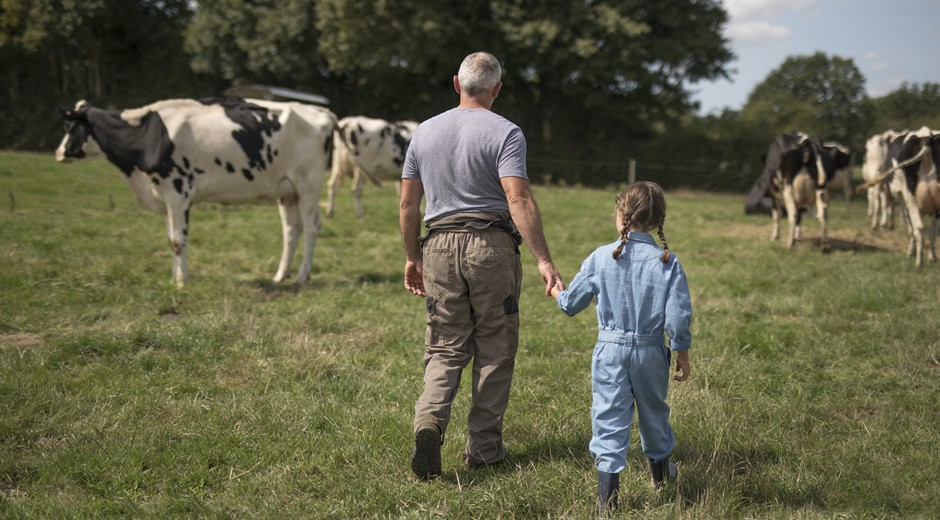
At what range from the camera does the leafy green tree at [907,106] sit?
109 ft

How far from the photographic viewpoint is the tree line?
28.1 m

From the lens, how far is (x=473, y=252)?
4.00 meters

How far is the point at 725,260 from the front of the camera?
38.0 feet

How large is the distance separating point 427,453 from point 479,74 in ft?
6.46

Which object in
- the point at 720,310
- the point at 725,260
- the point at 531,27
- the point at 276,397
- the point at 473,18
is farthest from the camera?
the point at 473,18

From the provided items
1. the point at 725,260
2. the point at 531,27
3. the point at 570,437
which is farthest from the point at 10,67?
the point at 570,437

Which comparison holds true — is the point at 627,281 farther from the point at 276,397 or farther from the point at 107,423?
the point at 107,423

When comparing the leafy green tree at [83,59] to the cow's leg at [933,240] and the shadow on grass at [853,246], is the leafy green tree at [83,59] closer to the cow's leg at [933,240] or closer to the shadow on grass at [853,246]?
the shadow on grass at [853,246]

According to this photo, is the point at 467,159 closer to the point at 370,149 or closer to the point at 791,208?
the point at 791,208

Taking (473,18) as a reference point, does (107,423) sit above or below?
below

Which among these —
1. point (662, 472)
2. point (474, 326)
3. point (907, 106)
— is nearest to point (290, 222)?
point (474, 326)

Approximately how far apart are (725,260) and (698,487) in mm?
8220

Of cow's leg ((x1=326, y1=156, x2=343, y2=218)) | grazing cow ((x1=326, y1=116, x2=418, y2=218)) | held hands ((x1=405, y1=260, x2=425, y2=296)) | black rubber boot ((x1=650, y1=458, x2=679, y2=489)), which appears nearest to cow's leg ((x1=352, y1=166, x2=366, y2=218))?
grazing cow ((x1=326, y1=116, x2=418, y2=218))

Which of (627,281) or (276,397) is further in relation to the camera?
(276,397)
